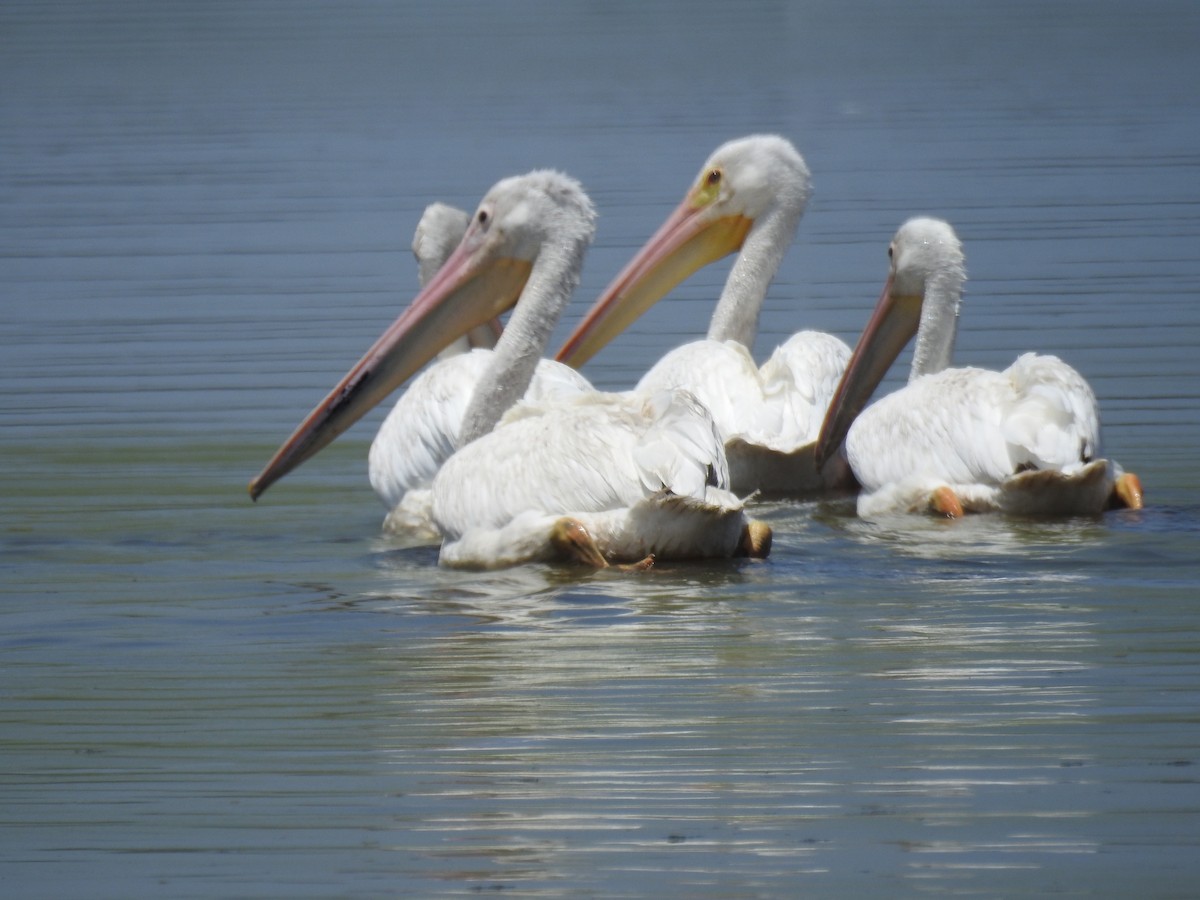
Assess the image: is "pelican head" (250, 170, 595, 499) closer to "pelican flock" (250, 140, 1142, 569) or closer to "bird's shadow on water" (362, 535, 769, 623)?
"pelican flock" (250, 140, 1142, 569)

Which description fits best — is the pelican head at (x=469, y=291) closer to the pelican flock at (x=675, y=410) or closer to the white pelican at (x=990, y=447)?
the pelican flock at (x=675, y=410)

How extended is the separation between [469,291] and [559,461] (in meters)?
1.39

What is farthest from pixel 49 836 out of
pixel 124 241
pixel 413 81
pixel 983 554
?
pixel 413 81

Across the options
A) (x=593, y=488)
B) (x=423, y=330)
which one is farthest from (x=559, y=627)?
(x=423, y=330)

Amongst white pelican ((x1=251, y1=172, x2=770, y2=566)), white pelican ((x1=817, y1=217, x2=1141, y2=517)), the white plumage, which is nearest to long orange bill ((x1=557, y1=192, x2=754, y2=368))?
white pelican ((x1=251, y1=172, x2=770, y2=566))

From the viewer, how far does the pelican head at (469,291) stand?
270 inches

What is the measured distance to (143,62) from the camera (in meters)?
27.8

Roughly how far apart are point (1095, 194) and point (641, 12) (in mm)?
21118

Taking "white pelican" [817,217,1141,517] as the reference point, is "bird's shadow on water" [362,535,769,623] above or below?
below

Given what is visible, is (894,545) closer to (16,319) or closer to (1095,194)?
(16,319)

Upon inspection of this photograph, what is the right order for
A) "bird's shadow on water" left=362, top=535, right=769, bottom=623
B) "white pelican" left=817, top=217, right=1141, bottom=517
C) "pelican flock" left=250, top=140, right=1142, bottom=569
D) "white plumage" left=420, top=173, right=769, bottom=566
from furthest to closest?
"white pelican" left=817, top=217, right=1141, bottom=517
"pelican flock" left=250, top=140, right=1142, bottom=569
"white plumage" left=420, top=173, right=769, bottom=566
"bird's shadow on water" left=362, top=535, right=769, bottom=623

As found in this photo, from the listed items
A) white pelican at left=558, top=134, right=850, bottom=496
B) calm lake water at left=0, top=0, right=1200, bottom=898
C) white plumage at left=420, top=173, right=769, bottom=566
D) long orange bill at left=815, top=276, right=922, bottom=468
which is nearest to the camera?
calm lake water at left=0, top=0, right=1200, bottom=898

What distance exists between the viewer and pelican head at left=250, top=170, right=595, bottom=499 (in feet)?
22.5

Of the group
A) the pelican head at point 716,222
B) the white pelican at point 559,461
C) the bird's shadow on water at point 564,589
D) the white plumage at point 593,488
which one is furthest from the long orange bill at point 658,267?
the bird's shadow on water at point 564,589
